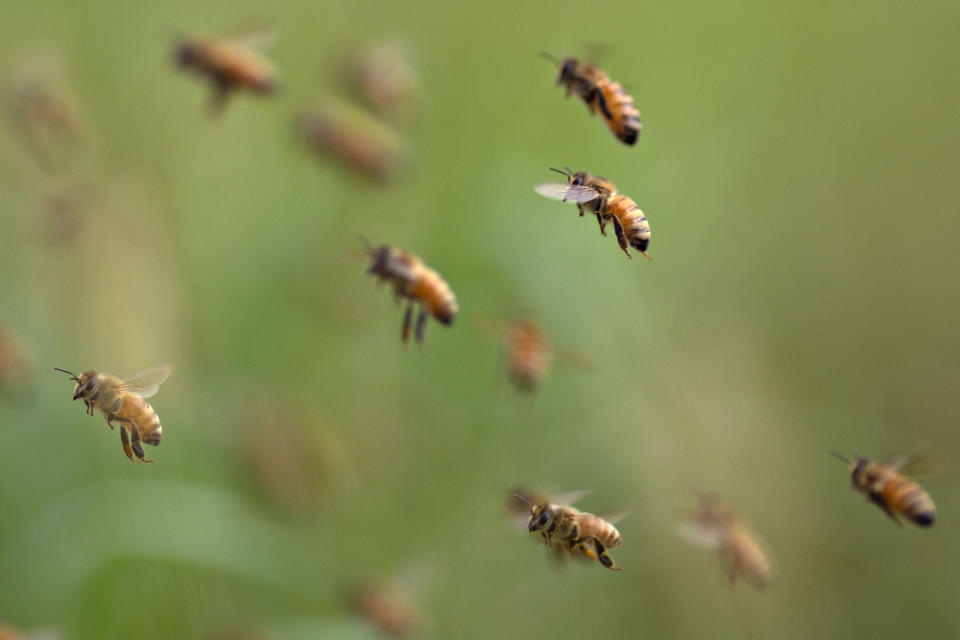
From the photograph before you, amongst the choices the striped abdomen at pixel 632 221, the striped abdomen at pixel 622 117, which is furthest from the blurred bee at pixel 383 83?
the striped abdomen at pixel 632 221

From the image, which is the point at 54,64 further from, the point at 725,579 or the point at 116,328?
the point at 725,579

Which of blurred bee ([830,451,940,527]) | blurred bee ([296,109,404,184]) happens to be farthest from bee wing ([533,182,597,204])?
blurred bee ([296,109,404,184])

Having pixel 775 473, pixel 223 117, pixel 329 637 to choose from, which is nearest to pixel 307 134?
pixel 223 117

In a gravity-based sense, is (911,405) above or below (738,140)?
below

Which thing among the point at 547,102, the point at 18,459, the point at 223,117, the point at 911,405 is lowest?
the point at 18,459

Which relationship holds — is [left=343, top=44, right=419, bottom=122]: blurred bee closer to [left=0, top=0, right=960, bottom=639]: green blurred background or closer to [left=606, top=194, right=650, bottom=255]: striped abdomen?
[left=0, top=0, right=960, bottom=639]: green blurred background

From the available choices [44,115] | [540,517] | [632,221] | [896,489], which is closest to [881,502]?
[896,489]

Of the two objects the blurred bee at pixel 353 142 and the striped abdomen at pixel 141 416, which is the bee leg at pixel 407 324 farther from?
the blurred bee at pixel 353 142
